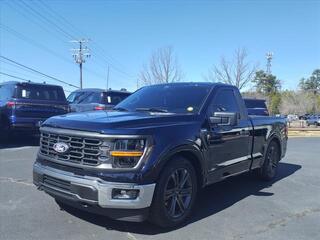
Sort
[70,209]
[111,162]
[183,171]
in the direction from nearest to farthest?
[111,162]
[183,171]
[70,209]

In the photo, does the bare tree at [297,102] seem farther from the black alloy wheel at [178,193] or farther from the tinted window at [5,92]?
the black alloy wheel at [178,193]

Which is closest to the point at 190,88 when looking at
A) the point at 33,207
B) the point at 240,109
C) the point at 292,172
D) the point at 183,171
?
the point at 240,109

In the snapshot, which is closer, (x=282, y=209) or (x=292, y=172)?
(x=282, y=209)

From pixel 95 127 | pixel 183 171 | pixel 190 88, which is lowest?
pixel 183 171

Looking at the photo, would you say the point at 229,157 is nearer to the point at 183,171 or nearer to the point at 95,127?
the point at 183,171

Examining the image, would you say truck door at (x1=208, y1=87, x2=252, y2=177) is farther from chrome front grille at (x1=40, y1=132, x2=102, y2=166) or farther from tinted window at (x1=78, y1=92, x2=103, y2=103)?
tinted window at (x1=78, y1=92, x2=103, y2=103)

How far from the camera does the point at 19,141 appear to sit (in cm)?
1380

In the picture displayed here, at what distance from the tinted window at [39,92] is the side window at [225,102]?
7.65m

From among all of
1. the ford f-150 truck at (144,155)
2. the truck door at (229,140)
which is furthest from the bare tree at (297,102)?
the ford f-150 truck at (144,155)

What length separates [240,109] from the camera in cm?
683

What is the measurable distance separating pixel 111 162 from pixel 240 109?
10.3ft

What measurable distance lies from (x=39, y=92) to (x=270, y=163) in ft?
25.3

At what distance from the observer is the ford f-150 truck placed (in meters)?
4.43

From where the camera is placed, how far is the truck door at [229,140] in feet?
18.8
